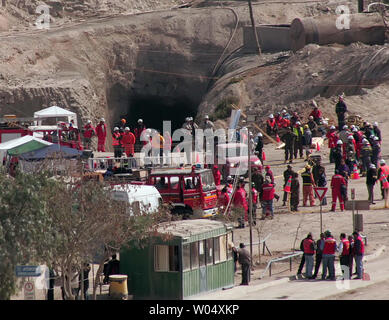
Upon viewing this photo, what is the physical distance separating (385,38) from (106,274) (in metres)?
36.3

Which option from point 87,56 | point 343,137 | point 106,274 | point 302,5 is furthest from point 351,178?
point 302,5

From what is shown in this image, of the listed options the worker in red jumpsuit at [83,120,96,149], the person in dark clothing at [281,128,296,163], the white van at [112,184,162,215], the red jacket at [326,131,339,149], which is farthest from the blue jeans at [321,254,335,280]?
the worker in red jumpsuit at [83,120,96,149]

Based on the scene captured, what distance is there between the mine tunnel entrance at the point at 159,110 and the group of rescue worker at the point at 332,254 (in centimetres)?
4015

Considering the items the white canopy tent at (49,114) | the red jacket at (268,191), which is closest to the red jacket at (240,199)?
the red jacket at (268,191)

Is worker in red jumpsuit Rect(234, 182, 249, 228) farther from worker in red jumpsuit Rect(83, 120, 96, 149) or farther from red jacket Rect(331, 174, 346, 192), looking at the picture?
worker in red jumpsuit Rect(83, 120, 96, 149)

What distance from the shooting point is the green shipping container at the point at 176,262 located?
2214 centimetres

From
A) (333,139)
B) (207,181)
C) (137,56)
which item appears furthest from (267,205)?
(137,56)

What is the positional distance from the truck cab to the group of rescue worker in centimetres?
548

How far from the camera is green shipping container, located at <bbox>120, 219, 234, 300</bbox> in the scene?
22.1 metres

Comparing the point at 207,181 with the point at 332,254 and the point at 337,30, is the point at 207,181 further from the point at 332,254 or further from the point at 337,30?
the point at 337,30

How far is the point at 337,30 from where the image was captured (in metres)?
56.8

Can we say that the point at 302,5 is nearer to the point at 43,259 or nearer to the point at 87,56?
the point at 87,56

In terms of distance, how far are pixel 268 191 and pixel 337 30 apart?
28.5m

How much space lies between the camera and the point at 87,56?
60.9 metres
